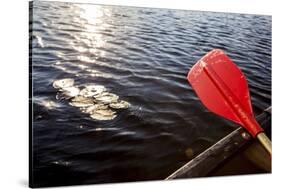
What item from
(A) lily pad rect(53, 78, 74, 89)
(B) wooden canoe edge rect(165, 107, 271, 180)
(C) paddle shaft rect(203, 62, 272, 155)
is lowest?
(B) wooden canoe edge rect(165, 107, 271, 180)

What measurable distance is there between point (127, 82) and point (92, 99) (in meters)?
0.26

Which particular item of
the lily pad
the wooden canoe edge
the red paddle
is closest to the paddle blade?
the red paddle

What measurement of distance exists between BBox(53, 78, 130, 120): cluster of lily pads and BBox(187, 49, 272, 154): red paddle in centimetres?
58

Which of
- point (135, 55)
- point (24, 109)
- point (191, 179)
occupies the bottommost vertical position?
point (191, 179)

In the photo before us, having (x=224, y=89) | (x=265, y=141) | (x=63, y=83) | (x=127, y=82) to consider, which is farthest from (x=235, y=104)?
(x=63, y=83)

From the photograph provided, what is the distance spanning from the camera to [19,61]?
7.59ft

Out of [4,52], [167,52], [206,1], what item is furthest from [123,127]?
[206,1]

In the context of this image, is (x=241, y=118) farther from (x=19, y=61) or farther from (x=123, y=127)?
(x=19, y=61)

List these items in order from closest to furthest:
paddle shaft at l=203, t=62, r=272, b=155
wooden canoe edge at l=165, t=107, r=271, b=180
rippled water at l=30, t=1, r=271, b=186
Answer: rippled water at l=30, t=1, r=271, b=186, wooden canoe edge at l=165, t=107, r=271, b=180, paddle shaft at l=203, t=62, r=272, b=155

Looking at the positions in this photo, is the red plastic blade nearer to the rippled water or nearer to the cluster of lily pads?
the rippled water

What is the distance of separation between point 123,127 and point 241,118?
864 millimetres

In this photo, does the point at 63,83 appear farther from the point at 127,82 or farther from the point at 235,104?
the point at 235,104

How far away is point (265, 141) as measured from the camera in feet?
9.68

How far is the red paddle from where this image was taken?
9.25 feet
